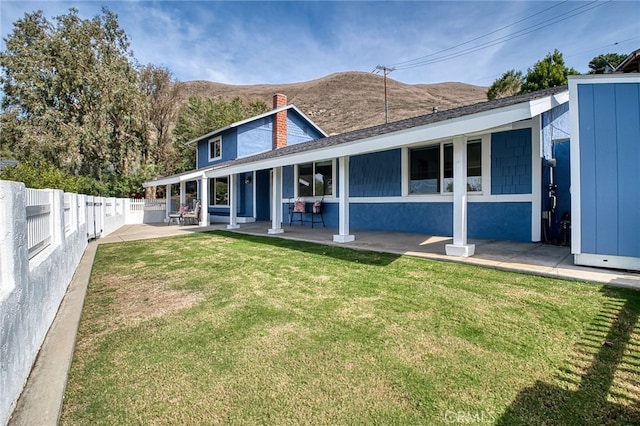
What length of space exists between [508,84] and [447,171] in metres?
20.4

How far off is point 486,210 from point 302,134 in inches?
→ 497

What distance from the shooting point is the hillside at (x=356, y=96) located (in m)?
50.0

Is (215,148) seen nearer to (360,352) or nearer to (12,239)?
(12,239)

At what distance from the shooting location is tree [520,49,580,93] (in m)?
21.6

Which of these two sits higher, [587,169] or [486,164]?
[486,164]

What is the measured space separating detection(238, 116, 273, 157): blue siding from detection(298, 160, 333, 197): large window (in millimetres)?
4940

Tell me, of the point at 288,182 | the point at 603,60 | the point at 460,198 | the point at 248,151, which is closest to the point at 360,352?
the point at 460,198

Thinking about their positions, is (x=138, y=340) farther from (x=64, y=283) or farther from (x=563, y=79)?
(x=563, y=79)

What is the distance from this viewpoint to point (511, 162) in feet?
23.7

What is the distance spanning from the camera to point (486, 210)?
7.62m

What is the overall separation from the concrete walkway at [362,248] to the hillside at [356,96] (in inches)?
1582

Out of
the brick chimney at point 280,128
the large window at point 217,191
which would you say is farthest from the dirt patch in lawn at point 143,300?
the brick chimney at point 280,128

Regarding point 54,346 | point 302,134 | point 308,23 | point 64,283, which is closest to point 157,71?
point 308,23

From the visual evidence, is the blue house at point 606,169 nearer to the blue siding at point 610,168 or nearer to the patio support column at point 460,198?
the blue siding at point 610,168
